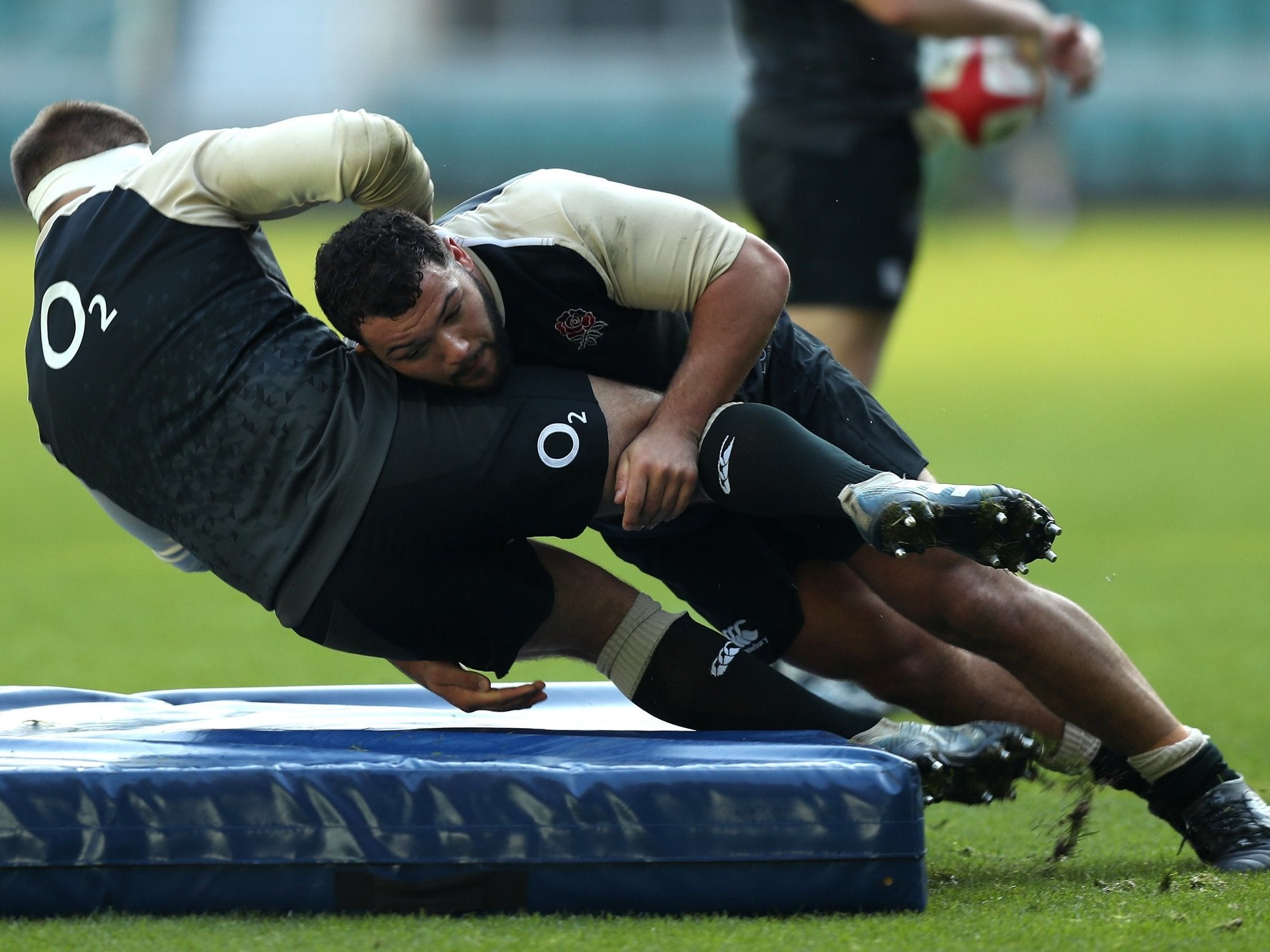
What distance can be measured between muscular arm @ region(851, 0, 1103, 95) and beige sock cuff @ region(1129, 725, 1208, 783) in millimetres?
2410

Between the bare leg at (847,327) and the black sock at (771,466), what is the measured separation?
209 centimetres

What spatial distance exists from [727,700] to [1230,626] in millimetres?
3223

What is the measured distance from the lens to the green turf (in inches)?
111

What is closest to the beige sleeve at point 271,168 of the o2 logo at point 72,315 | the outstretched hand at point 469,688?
the o2 logo at point 72,315

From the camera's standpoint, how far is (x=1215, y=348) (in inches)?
588

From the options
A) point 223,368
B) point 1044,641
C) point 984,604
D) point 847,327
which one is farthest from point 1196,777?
point 847,327

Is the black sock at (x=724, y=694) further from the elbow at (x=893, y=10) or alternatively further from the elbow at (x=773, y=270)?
the elbow at (x=893, y=10)

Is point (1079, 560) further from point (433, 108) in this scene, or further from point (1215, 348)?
point (433, 108)

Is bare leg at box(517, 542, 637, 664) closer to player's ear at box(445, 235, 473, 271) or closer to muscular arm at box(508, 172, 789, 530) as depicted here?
muscular arm at box(508, 172, 789, 530)

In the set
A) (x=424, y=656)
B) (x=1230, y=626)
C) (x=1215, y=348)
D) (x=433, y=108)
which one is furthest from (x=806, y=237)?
(x=433, y=108)

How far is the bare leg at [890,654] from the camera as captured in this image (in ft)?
12.2

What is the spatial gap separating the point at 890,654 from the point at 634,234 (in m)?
1.08

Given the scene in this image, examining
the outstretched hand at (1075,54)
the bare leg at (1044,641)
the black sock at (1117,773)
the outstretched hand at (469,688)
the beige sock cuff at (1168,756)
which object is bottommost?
the black sock at (1117,773)

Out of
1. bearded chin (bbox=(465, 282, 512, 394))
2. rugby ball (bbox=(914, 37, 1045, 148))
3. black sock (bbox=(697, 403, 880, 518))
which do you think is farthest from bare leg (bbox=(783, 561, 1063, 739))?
rugby ball (bbox=(914, 37, 1045, 148))
